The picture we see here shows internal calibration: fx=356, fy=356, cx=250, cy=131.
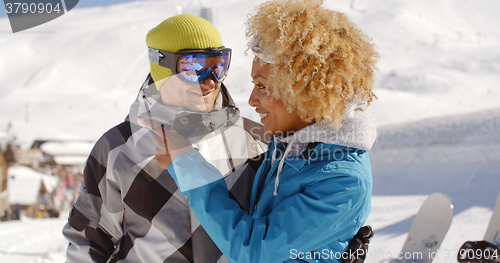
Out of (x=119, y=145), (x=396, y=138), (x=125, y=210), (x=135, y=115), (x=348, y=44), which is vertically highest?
(x=348, y=44)

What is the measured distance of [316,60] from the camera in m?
1.23

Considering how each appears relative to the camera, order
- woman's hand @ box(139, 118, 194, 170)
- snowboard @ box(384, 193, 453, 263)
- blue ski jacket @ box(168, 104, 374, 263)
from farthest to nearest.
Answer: snowboard @ box(384, 193, 453, 263) → woman's hand @ box(139, 118, 194, 170) → blue ski jacket @ box(168, 104, 374, 263)

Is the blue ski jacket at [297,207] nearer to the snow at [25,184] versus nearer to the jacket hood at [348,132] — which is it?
the jacket hood at [348,132]

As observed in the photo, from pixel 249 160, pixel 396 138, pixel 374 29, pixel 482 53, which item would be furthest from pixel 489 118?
pixel 374 29

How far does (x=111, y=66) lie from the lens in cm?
4053

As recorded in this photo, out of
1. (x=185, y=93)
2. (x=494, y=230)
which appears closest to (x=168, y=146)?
(x=185, y=93)

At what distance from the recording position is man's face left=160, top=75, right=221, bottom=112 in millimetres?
1749

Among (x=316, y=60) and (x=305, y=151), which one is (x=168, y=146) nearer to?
(x=305, y=151)

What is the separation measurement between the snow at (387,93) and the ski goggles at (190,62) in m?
0.44

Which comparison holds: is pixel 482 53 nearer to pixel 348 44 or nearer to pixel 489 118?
pixel 489 118

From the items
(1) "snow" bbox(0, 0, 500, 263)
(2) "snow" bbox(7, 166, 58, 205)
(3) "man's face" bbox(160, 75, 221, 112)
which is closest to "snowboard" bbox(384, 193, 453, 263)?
(1) "snow" bbox(0, 0, 500, 263)

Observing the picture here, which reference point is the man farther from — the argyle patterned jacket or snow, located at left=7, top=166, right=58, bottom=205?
snow, located at left=7, top=166, right=58, bottom=205

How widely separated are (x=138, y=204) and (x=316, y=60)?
103 centimetres

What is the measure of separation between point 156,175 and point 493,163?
8.56 meters
